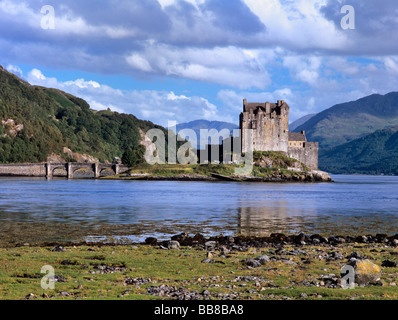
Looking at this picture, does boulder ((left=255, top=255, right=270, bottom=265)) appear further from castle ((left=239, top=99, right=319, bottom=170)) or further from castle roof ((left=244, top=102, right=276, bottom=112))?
castle roof ((left=244, top=102, right=276, bottom=112))

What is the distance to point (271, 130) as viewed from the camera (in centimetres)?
18775

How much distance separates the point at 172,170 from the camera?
188 metres

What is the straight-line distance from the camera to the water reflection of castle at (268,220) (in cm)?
4191

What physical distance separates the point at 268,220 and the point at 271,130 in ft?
460

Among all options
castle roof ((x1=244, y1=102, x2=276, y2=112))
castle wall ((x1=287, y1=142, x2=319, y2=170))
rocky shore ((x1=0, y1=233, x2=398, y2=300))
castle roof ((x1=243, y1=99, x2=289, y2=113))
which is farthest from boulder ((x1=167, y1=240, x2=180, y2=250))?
castle wall ((x1=287, y1=142, x2=319, y2=170))

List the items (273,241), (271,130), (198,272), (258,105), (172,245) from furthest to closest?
(258,105) < (271,130) < (273,241) < (172,245) < (198,272)

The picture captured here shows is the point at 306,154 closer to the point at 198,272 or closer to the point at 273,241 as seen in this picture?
the point at 273,241

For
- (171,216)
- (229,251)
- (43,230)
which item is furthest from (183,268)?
(171,216)

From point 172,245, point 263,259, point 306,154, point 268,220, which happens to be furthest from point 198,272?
point 306,154

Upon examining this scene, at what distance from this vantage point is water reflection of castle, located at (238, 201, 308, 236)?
41906 millimetres

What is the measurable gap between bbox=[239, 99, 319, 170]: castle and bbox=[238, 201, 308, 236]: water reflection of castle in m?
123
